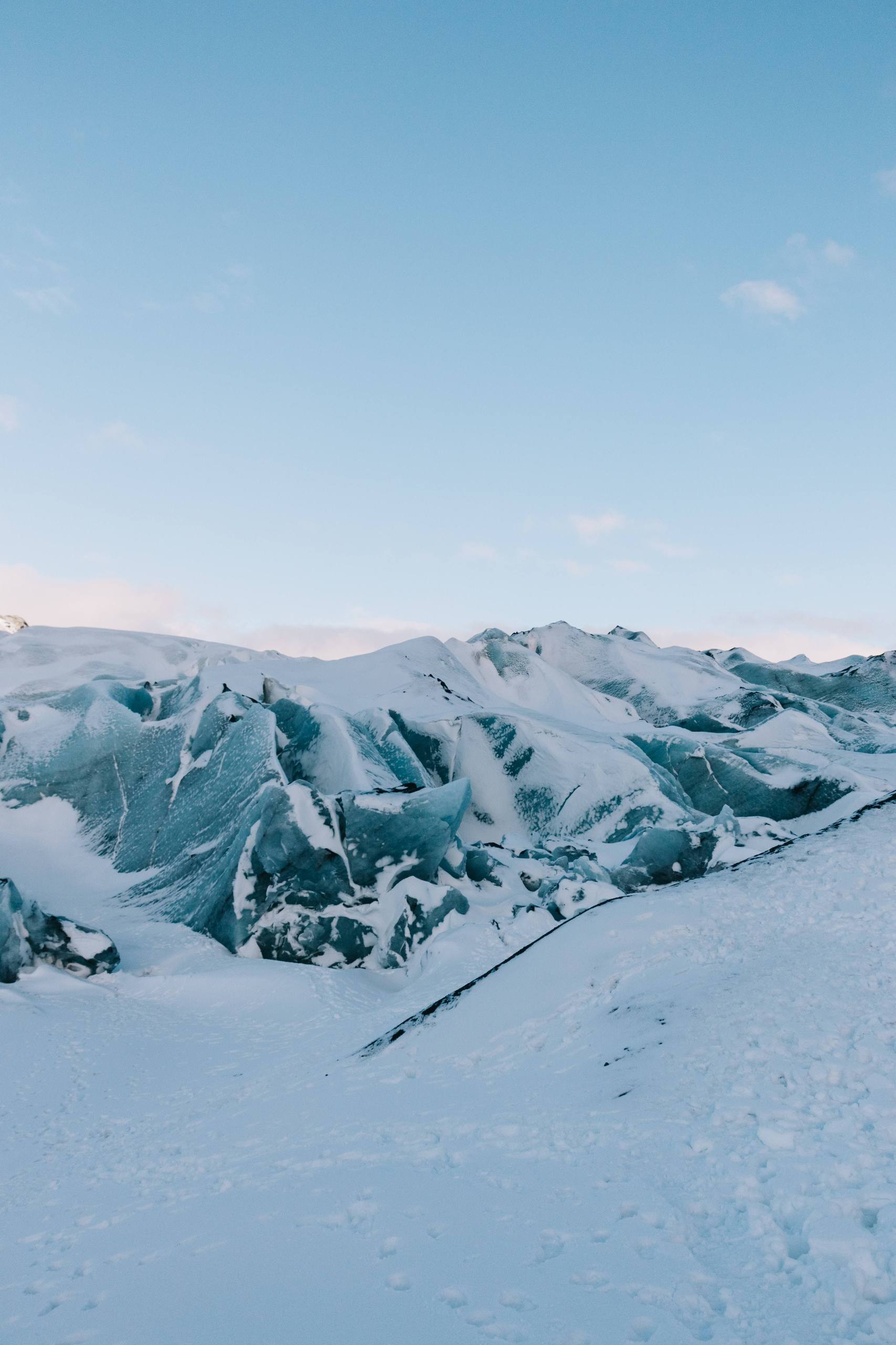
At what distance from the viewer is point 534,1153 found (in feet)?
19.2

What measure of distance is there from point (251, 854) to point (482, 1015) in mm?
9661

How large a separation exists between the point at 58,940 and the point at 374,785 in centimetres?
849

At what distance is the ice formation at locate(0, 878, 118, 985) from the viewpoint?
1458cm

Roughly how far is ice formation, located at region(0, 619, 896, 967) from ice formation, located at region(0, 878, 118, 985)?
278 cm

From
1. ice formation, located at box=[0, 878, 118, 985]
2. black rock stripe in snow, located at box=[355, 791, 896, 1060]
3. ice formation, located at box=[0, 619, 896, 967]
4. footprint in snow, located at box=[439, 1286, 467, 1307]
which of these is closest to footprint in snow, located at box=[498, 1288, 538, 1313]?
footprint in snow, located at box=[439, 1286, 467, 1307]

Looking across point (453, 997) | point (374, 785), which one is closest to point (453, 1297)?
point (453, 997)

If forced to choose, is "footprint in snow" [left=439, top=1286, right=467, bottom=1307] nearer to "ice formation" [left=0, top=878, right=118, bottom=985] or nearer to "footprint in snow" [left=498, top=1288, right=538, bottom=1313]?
"footprint in snow" [left=498, top=1288, right=538, bottom=1313]

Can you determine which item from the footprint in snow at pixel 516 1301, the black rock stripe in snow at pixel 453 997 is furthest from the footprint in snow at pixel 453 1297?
the black rock stripe in snow at pixel 453 997

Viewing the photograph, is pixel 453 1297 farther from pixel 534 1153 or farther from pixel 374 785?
pixel 374 785

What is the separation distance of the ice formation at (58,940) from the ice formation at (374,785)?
2779 millimetres

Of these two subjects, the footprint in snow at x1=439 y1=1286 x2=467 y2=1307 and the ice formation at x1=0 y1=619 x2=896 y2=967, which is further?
the ice formation at x1=0 y1=619 x2=896 y2=967

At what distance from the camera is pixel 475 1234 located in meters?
4.84

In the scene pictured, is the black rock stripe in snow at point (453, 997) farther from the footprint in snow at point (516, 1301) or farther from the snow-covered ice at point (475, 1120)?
the footprint in snow at point (516, 1301)

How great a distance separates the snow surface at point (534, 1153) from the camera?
13.5 feet
